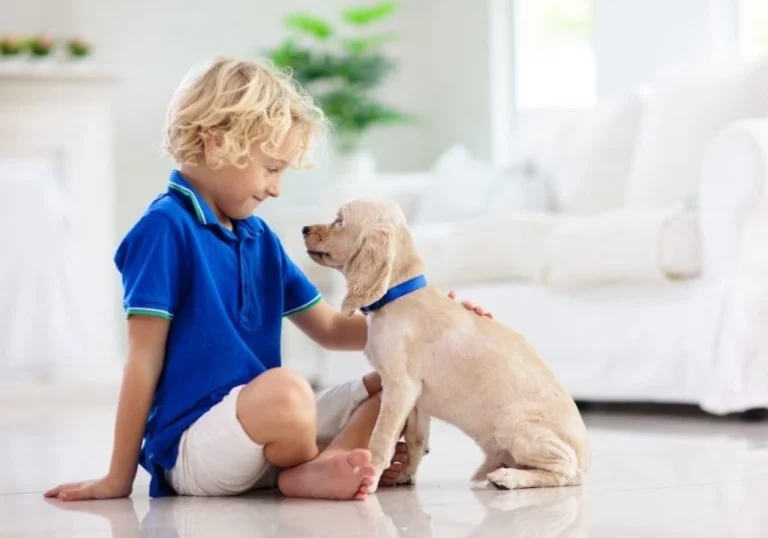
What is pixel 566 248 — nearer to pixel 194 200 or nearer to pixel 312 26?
pixel 194 200

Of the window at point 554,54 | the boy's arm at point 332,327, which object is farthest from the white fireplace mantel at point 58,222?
the boy's arm at point 332,327

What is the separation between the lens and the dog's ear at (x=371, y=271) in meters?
1.96

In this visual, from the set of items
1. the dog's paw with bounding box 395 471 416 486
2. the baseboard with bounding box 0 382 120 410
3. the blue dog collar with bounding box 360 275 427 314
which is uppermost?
the blue dog collar with bounding box 360 275 427 314

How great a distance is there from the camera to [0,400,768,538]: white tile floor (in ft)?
5.41

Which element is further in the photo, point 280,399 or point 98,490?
point 98,490

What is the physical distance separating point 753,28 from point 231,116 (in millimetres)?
3231

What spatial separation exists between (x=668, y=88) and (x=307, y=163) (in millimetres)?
2165

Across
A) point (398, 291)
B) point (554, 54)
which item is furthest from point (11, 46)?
point (398, 291)

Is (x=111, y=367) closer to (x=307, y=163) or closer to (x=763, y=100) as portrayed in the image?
(x=763, y=100)

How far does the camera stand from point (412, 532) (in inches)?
64.3

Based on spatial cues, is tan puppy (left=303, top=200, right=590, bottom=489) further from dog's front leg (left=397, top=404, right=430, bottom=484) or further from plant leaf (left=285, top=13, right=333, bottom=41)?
plant leaf (left=285, top=13, right=333, bottom=41)

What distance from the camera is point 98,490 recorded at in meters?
2.03

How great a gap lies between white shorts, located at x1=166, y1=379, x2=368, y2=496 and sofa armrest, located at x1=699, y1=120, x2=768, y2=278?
1402 millimetres

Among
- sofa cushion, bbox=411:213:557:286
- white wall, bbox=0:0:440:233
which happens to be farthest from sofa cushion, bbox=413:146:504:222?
white wall, bbox=0:0:440:233
